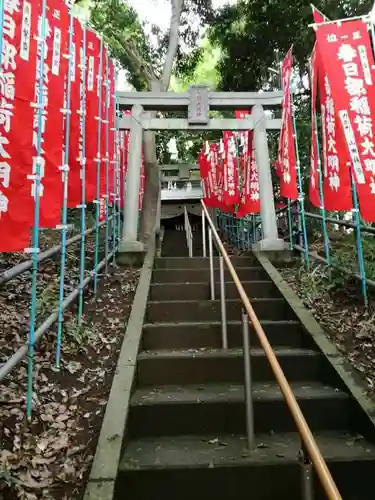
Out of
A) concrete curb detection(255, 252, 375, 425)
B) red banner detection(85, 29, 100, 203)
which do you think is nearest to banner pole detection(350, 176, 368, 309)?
concrete curb detection(255, 252, 375, 425)

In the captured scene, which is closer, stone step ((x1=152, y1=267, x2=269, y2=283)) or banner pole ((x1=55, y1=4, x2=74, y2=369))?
banner pole ((x1=55, y1=4, x2=74, y2=369))

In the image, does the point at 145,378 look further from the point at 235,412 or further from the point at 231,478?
the point at 231,478

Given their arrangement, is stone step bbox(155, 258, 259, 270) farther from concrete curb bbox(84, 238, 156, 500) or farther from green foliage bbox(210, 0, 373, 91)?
green foliage bbox(210, 0, 373, 91)

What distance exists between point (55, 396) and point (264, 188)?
578 centimetres

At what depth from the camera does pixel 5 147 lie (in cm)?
281

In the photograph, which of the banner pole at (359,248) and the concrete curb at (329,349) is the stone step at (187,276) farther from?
the banner pole at (359,248)

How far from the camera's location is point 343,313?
485cm

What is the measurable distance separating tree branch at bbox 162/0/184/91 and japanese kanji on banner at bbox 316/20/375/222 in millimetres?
7010

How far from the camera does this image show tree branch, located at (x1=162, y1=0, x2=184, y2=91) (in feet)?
36.3

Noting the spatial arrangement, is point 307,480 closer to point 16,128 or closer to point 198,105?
point 16,128

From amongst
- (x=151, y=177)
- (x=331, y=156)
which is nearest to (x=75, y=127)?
(x=331, y=156)

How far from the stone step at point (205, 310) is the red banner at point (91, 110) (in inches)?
62.3

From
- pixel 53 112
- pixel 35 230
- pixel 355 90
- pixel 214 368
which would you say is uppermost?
pixel 355 90

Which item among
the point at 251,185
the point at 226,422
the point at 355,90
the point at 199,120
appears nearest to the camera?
the point at 226,422
